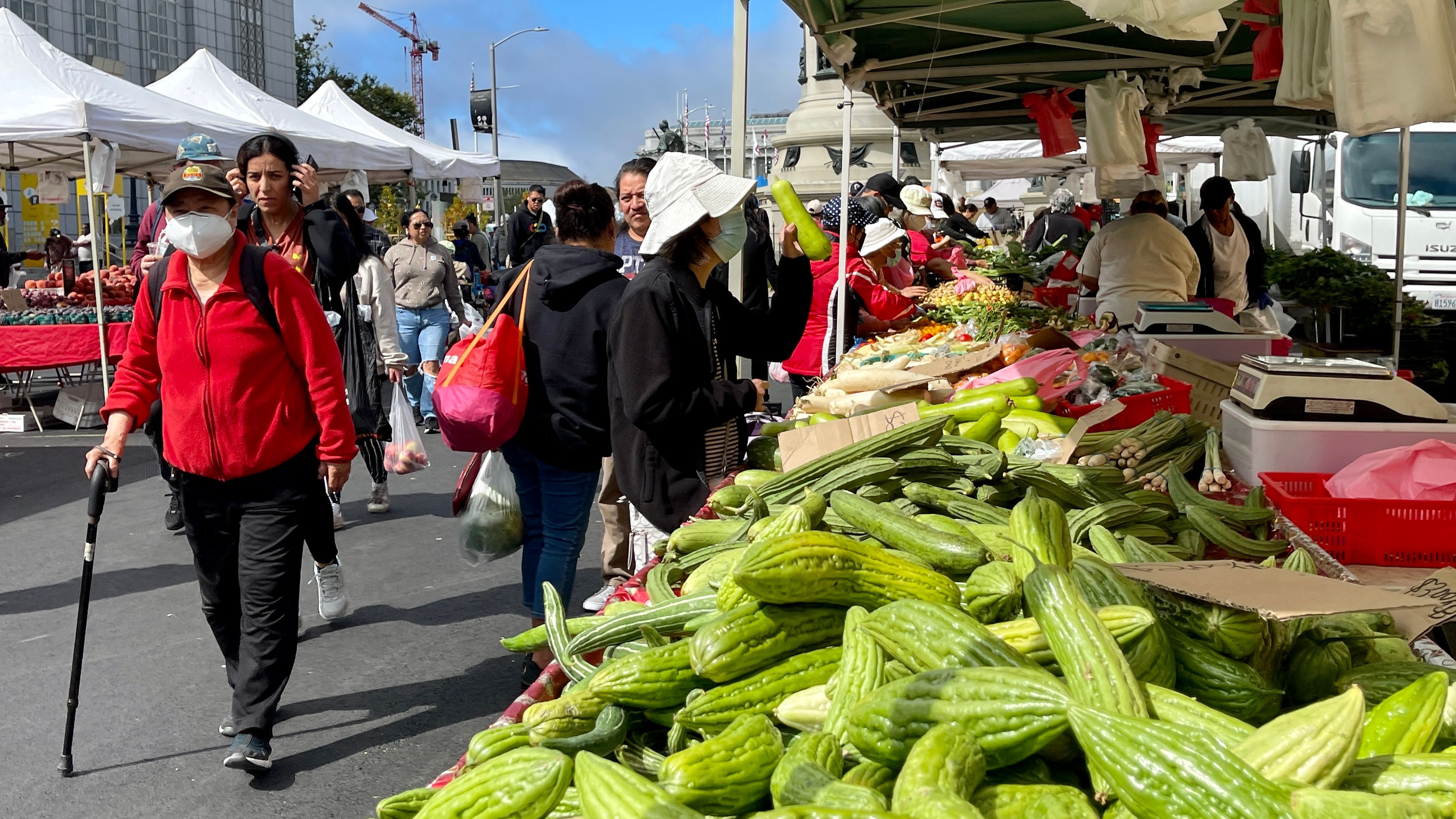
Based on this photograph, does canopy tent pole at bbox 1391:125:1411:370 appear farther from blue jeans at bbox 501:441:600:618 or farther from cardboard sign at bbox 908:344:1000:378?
blue jeans at bbox 501:441:600:618

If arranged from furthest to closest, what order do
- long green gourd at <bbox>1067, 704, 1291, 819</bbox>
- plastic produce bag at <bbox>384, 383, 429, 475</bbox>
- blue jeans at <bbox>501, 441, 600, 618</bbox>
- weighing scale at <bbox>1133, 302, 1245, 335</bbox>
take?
plastic produce bag at <bbox>384, 383, 429, 475</bbox>, weighing scale at <bbox>1133, 302, 1245, 335</bbox>, blue jeans at <bbox>501, 441, 600, 618</bbox>, long green gourd at <bbox>1067, 704, 1291, 819</bbox>

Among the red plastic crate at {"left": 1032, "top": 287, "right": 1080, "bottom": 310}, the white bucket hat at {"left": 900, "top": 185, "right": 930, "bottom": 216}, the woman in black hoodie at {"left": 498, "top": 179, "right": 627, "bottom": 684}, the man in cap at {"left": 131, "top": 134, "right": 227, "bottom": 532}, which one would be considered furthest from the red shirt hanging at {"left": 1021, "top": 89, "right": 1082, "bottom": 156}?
the man in cap at {"left": 131, "top": 134, "right": 227, "bottom": 532}

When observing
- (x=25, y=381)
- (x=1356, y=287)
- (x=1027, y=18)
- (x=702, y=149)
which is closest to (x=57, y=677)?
(x=1027, y=18)

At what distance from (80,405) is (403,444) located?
661 centimetres

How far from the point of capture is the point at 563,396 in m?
4.32

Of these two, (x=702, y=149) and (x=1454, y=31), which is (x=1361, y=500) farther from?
(x=702, y=149)

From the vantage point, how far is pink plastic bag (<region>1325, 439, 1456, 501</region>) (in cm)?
290

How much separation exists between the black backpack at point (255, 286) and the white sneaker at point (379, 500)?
3.85 meters

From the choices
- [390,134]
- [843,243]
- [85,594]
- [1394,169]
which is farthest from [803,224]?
[390,134]

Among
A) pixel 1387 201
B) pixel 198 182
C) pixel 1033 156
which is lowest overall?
pixel 198 182

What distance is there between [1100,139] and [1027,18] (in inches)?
58.7

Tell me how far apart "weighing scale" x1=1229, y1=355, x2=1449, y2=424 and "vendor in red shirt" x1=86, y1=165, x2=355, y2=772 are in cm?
301

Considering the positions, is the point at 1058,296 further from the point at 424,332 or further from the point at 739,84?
the point at 424,332

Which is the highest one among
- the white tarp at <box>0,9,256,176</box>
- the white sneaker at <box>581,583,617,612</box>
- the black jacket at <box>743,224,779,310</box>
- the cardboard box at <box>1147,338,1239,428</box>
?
the white tarp at <box>0,9,256,176</box>
